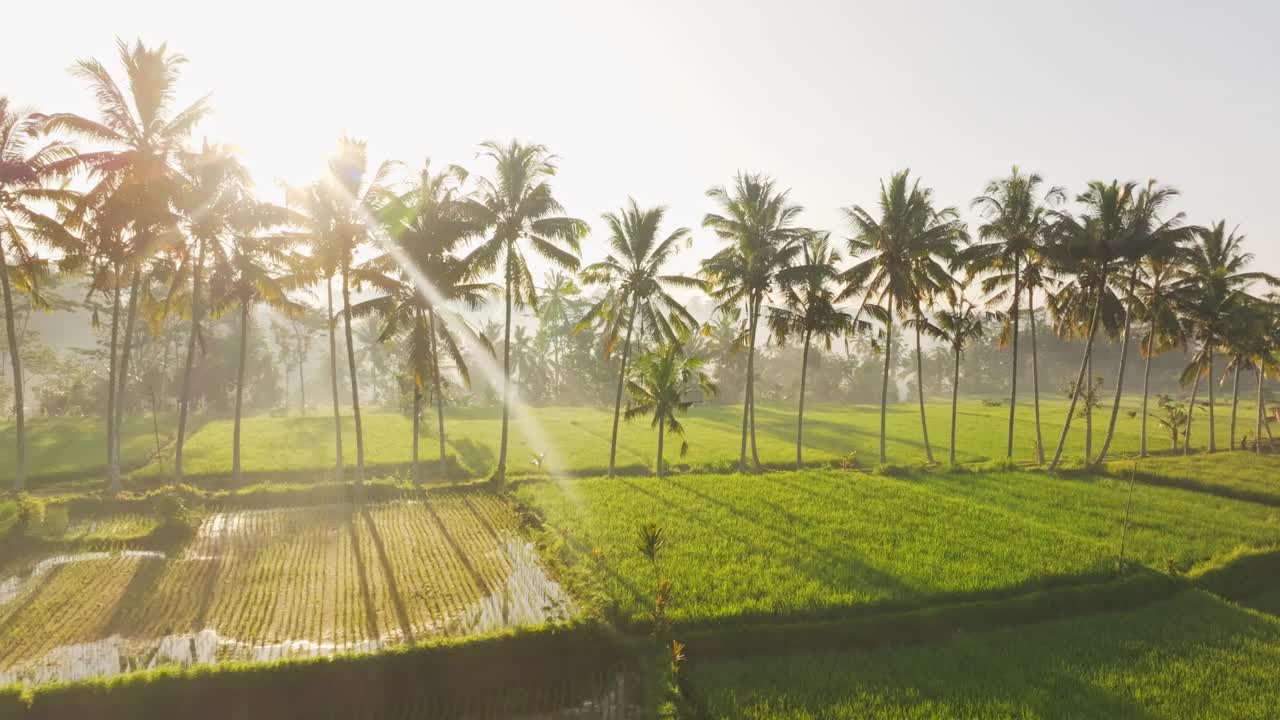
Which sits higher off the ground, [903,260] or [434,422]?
[903,260]

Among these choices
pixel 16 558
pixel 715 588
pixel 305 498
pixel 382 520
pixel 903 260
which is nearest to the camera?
pixel 715 588

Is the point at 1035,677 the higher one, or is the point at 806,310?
the point at 806,310

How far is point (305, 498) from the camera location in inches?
782

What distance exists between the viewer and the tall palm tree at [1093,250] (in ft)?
73.0

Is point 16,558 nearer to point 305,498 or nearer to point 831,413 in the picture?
point 305,498

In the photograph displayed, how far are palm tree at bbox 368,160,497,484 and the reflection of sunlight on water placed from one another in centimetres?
1007

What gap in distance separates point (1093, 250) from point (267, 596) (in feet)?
94.2

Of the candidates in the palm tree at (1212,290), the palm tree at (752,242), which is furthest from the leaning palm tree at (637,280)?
the palm tree at (1212,290)

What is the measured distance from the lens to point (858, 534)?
15.3m

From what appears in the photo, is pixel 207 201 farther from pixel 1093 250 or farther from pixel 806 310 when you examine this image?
pixel 1093 250

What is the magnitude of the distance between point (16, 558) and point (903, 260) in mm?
28977

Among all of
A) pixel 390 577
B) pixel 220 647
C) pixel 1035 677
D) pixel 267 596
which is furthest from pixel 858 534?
pixel 220 647

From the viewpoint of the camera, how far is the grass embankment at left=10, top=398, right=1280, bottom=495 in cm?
2391

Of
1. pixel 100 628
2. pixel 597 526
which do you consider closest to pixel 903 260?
pixel 597 526
